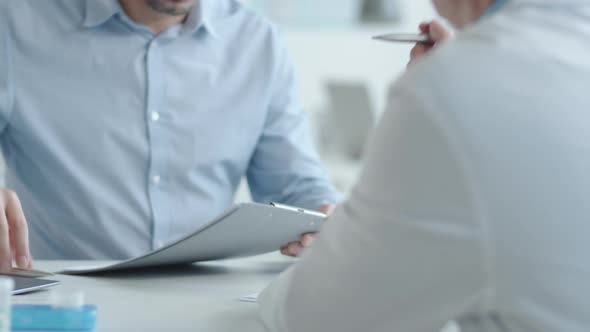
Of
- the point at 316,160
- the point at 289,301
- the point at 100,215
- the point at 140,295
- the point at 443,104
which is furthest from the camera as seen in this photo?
the point at 316,160

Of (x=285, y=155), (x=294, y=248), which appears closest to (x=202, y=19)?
(x=285, y=155)

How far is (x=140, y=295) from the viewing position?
1.24m

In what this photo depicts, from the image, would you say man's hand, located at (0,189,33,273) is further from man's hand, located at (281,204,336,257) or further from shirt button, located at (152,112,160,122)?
shirt button, located at (152,112,160,122)

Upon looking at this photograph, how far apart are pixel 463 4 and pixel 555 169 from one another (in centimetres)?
29

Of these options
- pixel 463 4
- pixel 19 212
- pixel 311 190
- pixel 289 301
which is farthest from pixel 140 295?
pixel 311 190

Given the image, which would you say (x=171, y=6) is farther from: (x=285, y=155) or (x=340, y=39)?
(x=340, y=39)

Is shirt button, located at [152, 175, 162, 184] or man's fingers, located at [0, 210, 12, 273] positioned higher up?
man's fingers, located at [0, 210, 12, 273]

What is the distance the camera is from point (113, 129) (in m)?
1.88

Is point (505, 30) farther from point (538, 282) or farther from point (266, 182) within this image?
point (266, 182)

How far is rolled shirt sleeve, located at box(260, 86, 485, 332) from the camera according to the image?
0.74m

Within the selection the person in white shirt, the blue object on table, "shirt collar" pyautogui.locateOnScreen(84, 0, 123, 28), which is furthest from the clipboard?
"shirt collar" pyautogui.locateOnScreen(84, 0, 123, 28)

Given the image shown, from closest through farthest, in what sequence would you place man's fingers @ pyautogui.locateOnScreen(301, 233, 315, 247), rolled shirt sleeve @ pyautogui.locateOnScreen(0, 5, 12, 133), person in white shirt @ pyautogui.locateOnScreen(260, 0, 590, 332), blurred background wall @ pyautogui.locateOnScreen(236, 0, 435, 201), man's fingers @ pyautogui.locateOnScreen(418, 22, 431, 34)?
person in white shirt @ pyautogui.locateOnScreen(260, 0, 590, 332)
man's fingers @ pyautogui.locateOnScreen(418, 22, 431, 34)
man's fingers @ pyautogui.locateOnScreen(301, 233, 315, 247)
rolled shirt sleeve @ pyautogui.locateOnScreen(0, 5, 12, 133)
blurred background wall @ pyautogui.locateOnScreen(236, 0, 435, 201)

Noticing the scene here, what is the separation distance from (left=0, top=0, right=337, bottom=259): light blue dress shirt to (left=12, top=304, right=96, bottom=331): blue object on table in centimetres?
90

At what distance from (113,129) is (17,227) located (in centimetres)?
58
